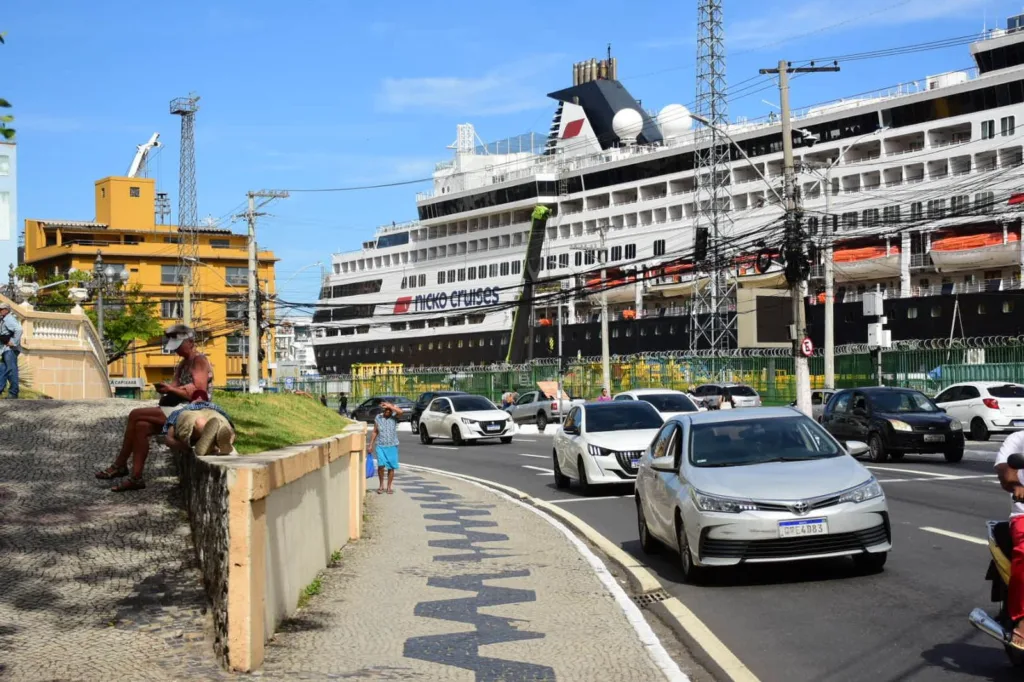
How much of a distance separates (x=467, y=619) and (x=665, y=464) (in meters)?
2.89

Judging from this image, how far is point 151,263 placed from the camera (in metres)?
98.1

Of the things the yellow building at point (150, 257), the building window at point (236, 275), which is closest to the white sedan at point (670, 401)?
the yellow building at point (150, 257)

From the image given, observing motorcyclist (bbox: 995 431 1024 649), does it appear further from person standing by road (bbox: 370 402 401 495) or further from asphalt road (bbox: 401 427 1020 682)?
person standing by road (bbox: 370 402 401 495)

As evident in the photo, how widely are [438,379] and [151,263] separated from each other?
138 ft

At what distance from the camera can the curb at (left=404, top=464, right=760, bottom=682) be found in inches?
280

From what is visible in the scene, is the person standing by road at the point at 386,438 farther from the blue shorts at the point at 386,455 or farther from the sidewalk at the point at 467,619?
the sidewalk at the point at 467,619

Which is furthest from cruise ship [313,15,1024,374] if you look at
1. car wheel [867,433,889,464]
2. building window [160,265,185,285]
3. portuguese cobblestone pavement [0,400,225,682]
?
portuguese cobblestone pavement [0,400,225,682]

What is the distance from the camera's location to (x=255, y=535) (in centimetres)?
679

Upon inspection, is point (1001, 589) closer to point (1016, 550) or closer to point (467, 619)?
point (1016, 550)

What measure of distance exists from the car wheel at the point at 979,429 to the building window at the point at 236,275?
74.6m

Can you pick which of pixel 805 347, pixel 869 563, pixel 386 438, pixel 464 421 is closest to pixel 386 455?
pixel 386 438

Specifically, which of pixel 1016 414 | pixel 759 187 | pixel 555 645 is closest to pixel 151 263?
pixel 759 187

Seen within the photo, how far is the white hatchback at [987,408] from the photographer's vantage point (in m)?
32.0

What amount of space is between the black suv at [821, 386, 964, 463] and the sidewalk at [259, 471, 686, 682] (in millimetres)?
12204
